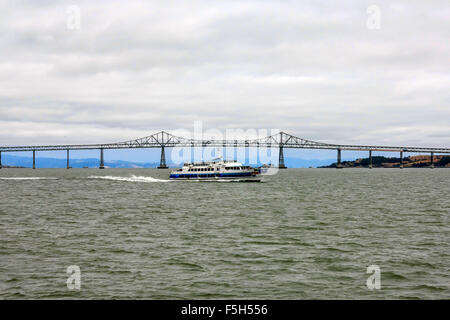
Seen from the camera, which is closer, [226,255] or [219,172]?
[226,255]

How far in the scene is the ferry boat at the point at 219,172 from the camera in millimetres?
100812

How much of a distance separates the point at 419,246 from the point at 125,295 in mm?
16861

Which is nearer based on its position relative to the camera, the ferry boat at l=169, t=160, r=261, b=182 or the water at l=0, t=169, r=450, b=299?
the water at l=0, t=169, r=450, b=299

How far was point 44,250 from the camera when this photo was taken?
23.4m

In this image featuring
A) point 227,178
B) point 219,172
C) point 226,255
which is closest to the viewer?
point 226,255

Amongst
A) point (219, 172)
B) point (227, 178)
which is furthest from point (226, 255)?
point (219, 172)

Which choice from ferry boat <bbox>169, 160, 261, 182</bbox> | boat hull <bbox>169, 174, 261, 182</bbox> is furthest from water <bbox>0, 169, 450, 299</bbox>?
ferry boat <bbox>169, 160, 261, 182</bbox>

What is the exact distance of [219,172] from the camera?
102062 millimetres

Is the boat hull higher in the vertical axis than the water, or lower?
lower

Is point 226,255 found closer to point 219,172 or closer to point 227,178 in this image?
point 227,178

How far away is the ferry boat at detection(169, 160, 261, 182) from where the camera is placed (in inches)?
3969

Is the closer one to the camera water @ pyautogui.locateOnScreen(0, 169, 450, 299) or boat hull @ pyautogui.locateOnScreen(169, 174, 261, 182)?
water @ pyautogui.locateOnScreen(0, 169, 450, 299)

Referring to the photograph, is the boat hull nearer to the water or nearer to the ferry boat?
the ferry boat
